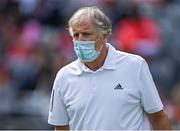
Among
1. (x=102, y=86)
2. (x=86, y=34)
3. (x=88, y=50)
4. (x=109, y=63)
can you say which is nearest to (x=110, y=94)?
(x=102, y=86)

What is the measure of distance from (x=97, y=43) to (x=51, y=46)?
554 cm

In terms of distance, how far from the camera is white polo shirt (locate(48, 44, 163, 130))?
562 cm

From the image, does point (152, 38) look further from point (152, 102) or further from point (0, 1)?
point (152, 102)

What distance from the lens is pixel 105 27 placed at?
5.62 m

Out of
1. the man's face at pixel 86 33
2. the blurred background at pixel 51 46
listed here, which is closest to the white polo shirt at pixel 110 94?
the man's face at pixel 86 33

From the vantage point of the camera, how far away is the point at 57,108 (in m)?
5.83

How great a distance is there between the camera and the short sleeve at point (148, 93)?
562 centimetres

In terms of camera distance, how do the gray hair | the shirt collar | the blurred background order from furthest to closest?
the blurred background
the shirt collar
the gray hair

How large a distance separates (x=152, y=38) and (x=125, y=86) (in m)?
5.61

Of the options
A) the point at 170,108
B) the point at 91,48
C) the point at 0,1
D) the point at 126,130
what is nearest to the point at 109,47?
the point at 91,48

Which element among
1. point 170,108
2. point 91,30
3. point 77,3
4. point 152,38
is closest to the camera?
point 91,30

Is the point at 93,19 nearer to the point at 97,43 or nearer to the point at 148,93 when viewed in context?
the point at 97,43

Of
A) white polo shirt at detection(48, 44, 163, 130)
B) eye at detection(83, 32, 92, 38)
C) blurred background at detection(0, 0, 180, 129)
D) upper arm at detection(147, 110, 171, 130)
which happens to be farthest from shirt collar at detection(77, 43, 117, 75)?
blurred background at detection(0, 0, 180, 129)

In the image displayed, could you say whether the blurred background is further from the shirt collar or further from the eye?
the eye
